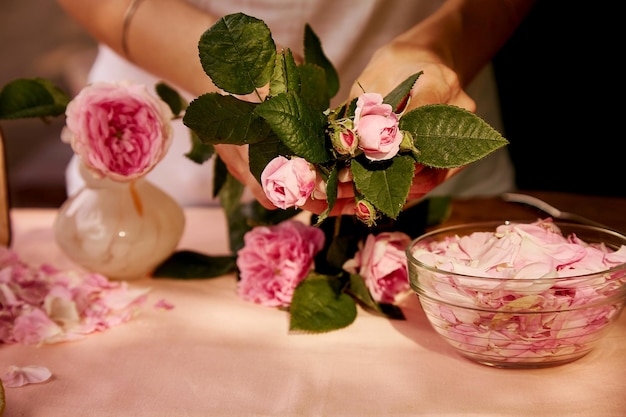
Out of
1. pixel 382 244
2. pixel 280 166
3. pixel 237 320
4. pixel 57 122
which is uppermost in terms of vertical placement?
pixel 280 166

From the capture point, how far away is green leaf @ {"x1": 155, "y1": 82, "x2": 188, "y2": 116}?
3.62ft

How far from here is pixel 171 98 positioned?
1110 mm

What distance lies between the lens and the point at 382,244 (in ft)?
3.10

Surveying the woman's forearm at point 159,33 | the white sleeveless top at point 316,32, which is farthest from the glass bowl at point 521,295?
the white sleeveless top at point 316,32

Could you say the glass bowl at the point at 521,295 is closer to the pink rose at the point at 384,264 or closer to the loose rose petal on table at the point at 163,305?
the pink rose at the point at 384,264

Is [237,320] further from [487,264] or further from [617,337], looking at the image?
[617,337]

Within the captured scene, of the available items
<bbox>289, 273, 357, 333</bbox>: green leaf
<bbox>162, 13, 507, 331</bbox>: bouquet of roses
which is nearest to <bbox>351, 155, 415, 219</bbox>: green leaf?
<bbox>162, 13, 507, 331</bbox>: bouquet of roses

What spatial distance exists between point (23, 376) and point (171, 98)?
44 centimetres

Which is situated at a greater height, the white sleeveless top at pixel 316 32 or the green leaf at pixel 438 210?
the white sleeveless top at pixel 316 32

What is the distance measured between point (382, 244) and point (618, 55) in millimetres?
1517

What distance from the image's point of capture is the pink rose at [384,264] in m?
0.94

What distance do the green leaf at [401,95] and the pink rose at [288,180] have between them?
0.44ft

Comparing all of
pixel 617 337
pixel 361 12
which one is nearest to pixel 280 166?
pixel 617 337

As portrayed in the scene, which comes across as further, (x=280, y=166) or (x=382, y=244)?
(x=382, y=244)
